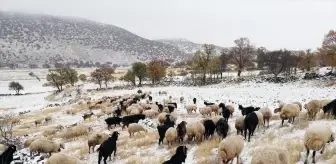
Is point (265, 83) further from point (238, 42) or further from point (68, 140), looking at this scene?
point (68, 140)

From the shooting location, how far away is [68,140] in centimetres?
2019

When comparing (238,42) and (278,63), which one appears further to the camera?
(238,42)

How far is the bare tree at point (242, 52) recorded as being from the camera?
7669cm

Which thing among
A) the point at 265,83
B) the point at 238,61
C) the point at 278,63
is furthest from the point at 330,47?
the point at 238,61

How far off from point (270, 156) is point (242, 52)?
7076cm

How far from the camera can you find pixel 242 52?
76938 millimetres

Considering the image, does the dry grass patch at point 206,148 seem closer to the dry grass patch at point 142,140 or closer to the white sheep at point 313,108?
the dry grass patch at point 142,140

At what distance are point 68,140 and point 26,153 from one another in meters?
3.29

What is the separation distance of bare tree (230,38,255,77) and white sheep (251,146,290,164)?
68.5 meters

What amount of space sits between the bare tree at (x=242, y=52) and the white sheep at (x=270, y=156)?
68.5 metres

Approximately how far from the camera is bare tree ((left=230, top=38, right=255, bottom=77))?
76688mm

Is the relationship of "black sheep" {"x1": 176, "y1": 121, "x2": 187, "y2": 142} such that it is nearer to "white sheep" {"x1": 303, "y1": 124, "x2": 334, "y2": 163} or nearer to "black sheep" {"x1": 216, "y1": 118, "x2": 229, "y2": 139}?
"black sheep" {"x1": 216, "y1": 118, "x2": 229, "y2": 139}

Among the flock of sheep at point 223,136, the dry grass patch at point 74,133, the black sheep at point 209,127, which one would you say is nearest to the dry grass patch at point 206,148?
the flock of sheep at point 223,136

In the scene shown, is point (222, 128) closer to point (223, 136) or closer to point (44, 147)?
point (223, 136)
